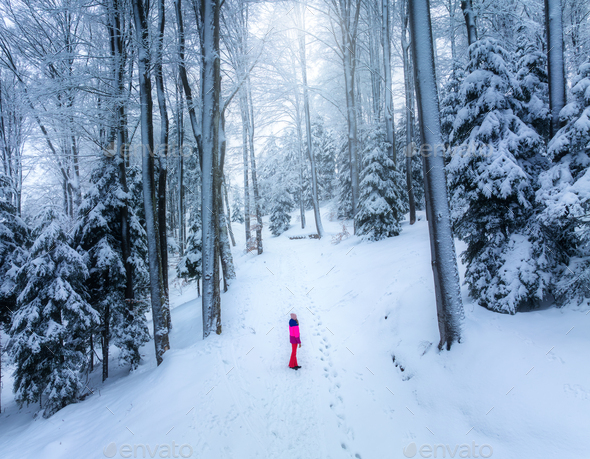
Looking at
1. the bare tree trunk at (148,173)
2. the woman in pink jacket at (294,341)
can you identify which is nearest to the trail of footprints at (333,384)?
the woman in pink jacket at (294,341)

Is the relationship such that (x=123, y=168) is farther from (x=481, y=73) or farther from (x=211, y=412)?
(x=481, y=73)

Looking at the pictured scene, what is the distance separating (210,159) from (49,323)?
19.7 ft

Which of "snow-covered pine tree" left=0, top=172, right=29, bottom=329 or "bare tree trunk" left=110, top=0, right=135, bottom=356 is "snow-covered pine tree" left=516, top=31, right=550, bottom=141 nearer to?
"bare tree trunk" left=110, top=0, right=135, bottom=356

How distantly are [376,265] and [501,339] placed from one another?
194 inches

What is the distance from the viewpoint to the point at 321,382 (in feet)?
16.3

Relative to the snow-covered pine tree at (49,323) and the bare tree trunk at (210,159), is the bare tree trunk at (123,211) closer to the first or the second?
the snow-covered pine tree at (49,323)

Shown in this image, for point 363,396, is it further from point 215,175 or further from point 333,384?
point 215,175

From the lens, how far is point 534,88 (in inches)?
211

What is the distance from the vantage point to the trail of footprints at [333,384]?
3743 mm

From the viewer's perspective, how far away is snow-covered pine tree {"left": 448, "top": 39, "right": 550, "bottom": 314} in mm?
4465

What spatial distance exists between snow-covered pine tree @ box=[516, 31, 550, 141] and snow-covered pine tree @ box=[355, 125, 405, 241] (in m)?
6.29

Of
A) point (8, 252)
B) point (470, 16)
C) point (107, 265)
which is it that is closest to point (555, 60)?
point (470, 16)

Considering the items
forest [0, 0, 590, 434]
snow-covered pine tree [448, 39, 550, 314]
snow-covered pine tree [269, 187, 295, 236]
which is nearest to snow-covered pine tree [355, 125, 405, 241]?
forest [0, 0, 590, 434]

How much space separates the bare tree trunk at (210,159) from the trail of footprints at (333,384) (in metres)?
2.71
